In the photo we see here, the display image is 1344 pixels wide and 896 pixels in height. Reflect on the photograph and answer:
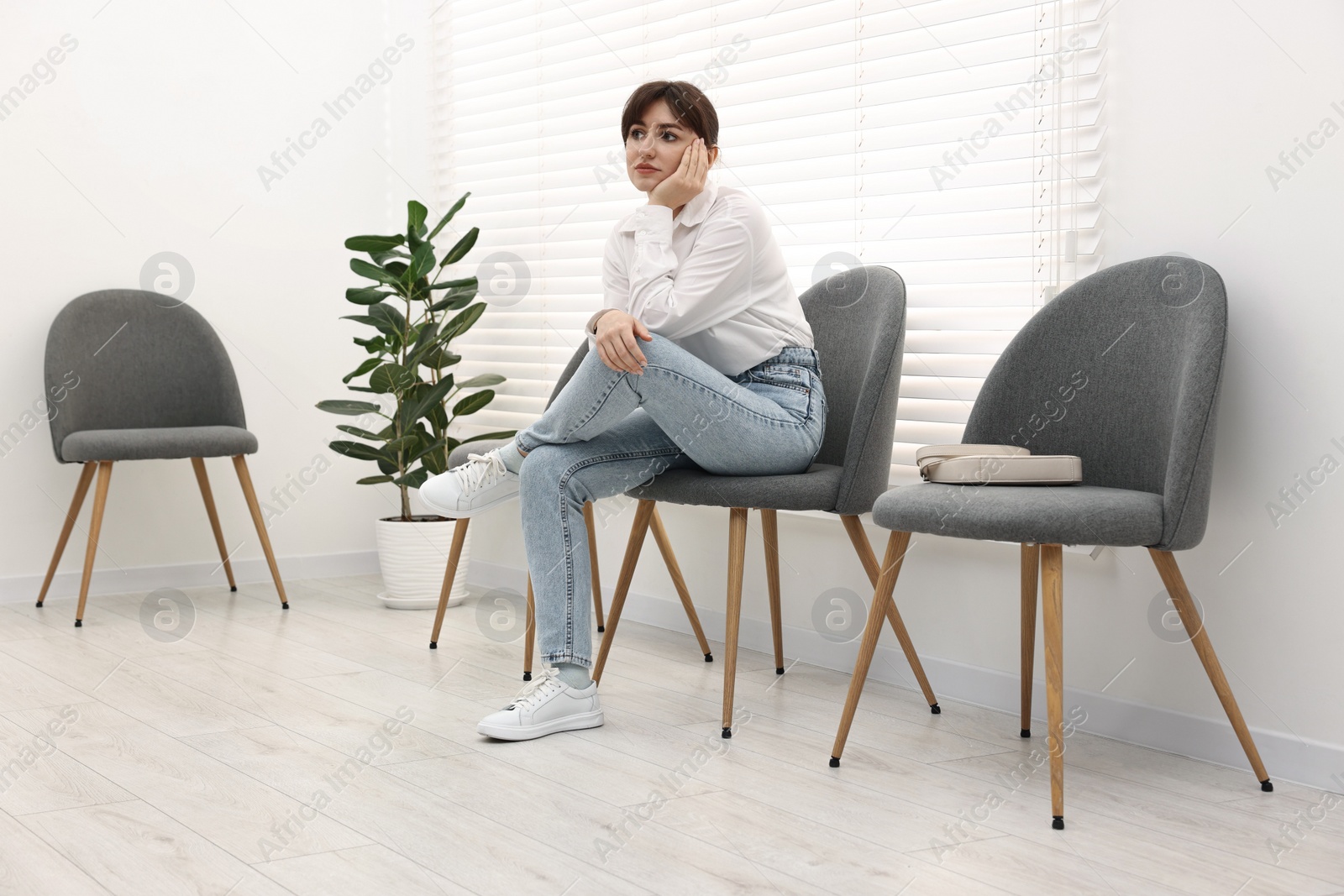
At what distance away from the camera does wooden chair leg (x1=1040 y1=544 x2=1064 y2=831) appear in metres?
1.61

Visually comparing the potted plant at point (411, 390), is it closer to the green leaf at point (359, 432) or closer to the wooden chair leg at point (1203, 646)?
the green leaf at point (359, 432)

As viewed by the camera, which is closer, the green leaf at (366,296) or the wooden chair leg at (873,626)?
the wooden chair leg at (873,626)

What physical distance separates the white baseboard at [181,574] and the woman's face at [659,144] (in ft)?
6.64

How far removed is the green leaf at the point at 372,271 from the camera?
323 centimetres

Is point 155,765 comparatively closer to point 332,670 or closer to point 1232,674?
point 332,670

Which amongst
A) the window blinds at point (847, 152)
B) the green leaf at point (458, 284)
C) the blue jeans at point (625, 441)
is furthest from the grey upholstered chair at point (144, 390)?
the blue jeans at point (625, 441)

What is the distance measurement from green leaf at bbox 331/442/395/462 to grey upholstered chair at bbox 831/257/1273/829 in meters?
1.81

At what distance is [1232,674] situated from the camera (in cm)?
188

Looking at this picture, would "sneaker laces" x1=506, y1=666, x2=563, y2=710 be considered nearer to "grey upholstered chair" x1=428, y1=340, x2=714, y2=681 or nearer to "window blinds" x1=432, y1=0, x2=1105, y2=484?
"grey upholstered chair" x1=428, y1=340, x2=714, y2=681

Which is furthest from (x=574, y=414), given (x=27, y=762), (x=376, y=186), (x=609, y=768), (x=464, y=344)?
(x=376, y=186)

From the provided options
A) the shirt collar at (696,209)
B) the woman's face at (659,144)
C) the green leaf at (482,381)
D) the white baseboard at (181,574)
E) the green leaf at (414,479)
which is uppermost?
the woman's face at (659,144)

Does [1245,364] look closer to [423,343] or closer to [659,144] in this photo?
[659,144]

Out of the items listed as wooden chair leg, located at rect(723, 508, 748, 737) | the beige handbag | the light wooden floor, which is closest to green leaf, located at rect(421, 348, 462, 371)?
the light wooden floor

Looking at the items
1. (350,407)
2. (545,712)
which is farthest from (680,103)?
(350,407)
